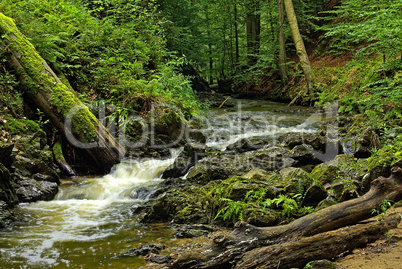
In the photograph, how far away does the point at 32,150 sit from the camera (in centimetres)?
701

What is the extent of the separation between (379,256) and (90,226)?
14.3 ft

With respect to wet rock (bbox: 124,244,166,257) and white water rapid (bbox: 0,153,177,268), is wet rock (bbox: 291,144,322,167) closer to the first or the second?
white water rapid (bbox: 0,153,177,268)

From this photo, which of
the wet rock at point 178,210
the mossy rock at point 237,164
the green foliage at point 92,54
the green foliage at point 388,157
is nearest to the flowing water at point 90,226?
the wet rock at point 178,210

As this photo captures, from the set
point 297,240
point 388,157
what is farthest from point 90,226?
point 388,157

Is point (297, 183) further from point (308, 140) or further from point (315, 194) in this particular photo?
point (308, 140)

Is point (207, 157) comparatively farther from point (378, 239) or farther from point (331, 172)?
point (378, 239)

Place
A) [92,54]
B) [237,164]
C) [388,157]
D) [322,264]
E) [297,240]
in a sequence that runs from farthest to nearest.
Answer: [92,54] → [237,164] → [388,157] → [297,240] → [322,264]

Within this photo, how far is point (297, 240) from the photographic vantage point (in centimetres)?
335

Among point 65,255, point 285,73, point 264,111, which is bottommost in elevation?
point 65,255

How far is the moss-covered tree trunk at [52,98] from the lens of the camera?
775 cm

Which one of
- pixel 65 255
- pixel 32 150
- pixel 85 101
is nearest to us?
pixel 65 255

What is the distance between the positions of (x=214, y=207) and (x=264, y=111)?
417 inches

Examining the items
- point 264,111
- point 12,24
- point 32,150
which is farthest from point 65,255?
point 264,111

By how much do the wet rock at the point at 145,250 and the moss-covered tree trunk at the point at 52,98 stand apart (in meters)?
4.29
